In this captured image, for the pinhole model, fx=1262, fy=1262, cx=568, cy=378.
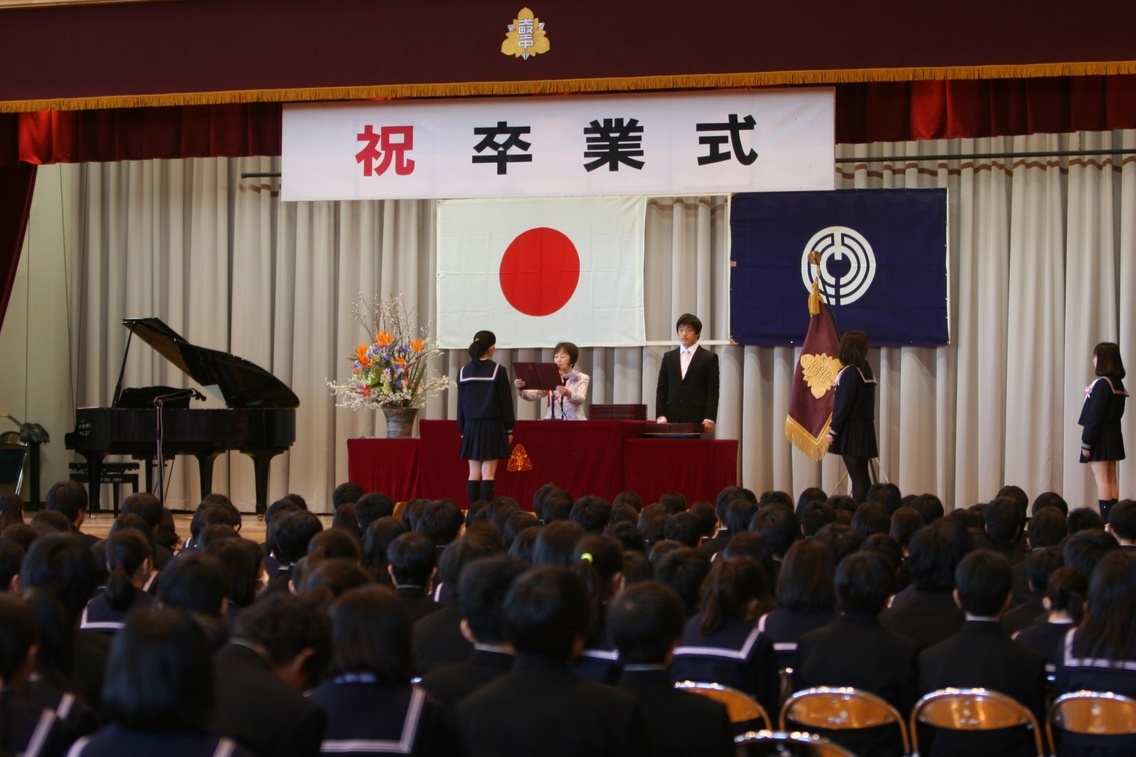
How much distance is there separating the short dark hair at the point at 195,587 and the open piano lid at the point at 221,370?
615 centimetres

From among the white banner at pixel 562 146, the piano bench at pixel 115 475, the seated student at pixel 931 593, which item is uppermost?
the white banner at pixel 562 146

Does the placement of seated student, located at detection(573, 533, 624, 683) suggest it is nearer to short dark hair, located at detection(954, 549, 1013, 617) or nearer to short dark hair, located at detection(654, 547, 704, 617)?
short dark hair, located at detection(654, 547, 704, 617)

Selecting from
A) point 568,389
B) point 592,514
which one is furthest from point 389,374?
point 592,514

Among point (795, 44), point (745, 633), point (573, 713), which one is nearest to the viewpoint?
point (573, 713)

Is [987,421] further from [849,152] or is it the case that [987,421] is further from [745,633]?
[745,633]

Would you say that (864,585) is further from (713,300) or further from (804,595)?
(713,300)

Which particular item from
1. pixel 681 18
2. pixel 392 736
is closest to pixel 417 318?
pixel 681 18

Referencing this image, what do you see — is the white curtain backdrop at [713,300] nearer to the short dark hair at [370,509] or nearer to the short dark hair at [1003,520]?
the short dark hair at [1003,520]

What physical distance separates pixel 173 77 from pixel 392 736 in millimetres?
6871

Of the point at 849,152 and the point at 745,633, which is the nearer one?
the point at 745,633

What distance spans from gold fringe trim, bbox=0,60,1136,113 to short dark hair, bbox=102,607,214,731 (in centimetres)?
628

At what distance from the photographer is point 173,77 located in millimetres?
8211

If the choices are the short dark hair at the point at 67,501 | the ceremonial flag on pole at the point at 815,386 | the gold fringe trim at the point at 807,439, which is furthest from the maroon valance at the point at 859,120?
the short dark hair at the point at 67,501

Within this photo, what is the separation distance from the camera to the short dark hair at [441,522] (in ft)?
15.0
